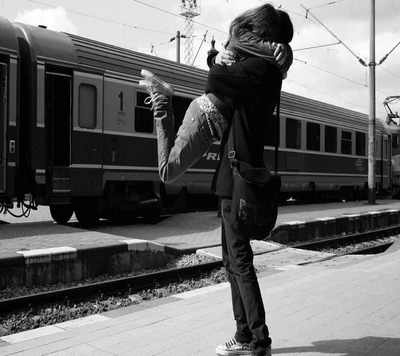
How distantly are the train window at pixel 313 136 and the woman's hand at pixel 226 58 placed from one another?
605 inches

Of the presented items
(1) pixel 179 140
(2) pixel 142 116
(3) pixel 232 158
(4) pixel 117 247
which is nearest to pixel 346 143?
(2) pixel 142 116

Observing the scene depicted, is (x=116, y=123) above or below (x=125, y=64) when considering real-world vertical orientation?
below

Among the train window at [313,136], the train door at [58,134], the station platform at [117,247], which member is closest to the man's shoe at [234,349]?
the station platform at [117,247]

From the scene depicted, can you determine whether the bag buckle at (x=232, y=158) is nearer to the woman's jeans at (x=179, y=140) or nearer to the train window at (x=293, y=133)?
the woman's jeans at (x=179, y=140)

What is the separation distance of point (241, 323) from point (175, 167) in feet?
3.65

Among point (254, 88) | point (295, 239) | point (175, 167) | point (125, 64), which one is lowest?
point (295, 239)

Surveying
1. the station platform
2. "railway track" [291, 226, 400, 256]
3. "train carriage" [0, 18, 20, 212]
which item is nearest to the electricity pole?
"railway track" [291, 226, 400, 256]

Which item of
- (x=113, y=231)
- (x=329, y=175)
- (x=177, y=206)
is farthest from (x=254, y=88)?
(x=329, y=175)

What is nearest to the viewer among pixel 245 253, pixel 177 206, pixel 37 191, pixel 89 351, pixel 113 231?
pixel 245 253

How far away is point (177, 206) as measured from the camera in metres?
13.6

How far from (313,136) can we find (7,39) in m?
11.7

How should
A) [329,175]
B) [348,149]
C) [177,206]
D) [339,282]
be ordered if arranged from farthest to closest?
1. [348,149]
2. [329,175]
3. [177,206]
4. [339,282]

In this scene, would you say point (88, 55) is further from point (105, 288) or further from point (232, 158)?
point (232, 158)

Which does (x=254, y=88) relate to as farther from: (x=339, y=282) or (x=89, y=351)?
(x=339, y=282)
